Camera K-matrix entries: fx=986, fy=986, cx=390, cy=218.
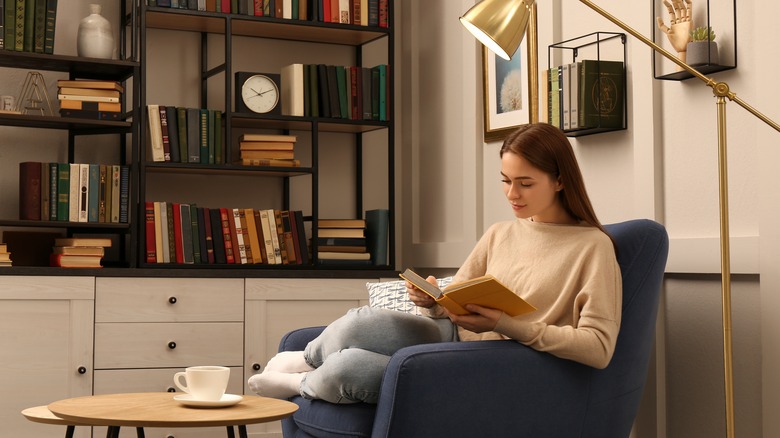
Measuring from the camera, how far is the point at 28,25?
368 cm

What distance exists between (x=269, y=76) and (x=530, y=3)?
6.80ft

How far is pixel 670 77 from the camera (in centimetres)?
269

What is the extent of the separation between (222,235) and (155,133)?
0.48 m

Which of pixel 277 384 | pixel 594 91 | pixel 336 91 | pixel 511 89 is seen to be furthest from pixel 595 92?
pixel 336 91

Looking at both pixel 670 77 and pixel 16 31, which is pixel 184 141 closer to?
pixel 16 31

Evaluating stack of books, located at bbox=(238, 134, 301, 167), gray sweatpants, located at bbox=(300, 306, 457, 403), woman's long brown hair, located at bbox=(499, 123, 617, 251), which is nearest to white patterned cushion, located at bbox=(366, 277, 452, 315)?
gray sweatpants, located at bbox=(300, 306, 457, 403)

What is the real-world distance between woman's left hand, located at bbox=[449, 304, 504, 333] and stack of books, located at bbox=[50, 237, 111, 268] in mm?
1894

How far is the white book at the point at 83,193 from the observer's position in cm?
373

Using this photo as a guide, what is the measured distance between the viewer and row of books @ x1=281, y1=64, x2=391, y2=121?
405 cm

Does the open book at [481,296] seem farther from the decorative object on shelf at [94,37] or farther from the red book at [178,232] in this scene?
the decorative object on shelf at [94,37]

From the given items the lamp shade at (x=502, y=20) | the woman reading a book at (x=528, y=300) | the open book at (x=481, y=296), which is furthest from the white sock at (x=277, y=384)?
the lamp shade at (x=502, y=20)

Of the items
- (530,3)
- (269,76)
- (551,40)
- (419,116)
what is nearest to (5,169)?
(269,76)

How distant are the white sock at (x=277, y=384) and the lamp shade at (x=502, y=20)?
98 cm

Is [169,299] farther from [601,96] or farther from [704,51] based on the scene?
[704,51]
